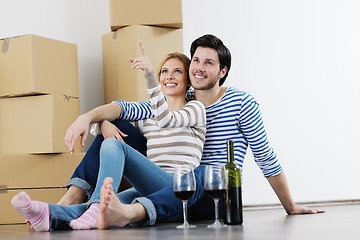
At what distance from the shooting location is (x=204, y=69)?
2.89 m

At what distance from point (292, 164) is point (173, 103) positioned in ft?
5.79

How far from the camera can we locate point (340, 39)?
4.64m

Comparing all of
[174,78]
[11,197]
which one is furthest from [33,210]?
[11,197]

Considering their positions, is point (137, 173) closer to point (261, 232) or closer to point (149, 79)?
point (149, 79)

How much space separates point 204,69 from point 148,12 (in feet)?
2.53

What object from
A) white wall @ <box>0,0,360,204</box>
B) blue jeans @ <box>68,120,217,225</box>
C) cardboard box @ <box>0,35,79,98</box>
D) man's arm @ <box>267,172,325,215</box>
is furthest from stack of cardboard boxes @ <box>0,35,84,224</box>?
white wall @ <box>0,0,360,204</box>

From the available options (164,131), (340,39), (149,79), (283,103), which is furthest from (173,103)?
(340,39)

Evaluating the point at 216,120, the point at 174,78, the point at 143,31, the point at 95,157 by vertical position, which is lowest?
the point at 95,157

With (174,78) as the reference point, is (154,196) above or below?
below

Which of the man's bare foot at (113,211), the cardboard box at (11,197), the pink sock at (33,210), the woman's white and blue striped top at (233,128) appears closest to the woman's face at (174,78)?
the woman's white and blue striped top at (233,128)

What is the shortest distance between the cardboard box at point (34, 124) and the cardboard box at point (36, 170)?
0.04m

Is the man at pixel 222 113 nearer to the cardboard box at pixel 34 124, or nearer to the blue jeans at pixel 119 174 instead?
the blue jeans at pixel 119 174

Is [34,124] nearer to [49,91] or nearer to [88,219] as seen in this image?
[49,91]

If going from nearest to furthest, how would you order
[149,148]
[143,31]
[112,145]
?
[112,145] → [149,148] → [143,31]
